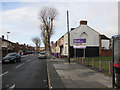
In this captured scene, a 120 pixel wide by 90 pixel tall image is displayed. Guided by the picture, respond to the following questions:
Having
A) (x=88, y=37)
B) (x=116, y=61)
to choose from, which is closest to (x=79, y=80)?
(x=116, y=61)

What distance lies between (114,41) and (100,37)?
25705 mm

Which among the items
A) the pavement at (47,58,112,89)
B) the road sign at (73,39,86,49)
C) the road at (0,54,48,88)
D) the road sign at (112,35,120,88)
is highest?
the road sign at (73,39,86,49)

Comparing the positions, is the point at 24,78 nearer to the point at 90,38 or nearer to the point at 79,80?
the point at 79,80

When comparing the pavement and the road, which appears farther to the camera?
the road

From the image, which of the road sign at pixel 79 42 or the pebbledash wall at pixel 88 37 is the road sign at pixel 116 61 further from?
the pebbledash wall at pixel 88 37

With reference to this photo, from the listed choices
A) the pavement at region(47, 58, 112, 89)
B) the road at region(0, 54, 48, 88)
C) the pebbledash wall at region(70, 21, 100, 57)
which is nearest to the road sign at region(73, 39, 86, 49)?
the pebbledash wall at region(70, 21, 100, 57)

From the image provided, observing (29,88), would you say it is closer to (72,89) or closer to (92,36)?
(72,89)

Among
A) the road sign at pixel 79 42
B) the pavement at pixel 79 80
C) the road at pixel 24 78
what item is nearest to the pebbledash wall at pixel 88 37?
the road sign at pixel 79 42

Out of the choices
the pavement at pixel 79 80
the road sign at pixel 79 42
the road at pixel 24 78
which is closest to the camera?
the pavement at pixel 79 80

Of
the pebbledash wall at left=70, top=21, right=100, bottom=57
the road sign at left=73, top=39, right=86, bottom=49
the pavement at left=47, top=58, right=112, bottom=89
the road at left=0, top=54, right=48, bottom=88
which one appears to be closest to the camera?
the pavement at left=47, top=58, right=112, bottom=89

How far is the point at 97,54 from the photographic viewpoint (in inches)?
1216

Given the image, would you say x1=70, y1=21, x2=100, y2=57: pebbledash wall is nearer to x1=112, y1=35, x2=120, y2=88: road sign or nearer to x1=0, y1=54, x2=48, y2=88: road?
x1=0, y1=54, x2=48, y2=88: road

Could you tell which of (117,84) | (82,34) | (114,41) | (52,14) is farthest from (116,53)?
(82,34)

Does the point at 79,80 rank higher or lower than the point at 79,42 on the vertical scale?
lower
